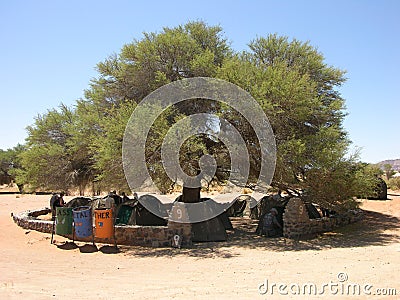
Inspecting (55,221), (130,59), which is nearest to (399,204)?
(130,59)

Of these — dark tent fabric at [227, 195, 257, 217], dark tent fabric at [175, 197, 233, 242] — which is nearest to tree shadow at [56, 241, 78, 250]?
dark tent fabric at [175, 197, 233, 242]

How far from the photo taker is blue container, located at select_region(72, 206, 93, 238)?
40.4 feet

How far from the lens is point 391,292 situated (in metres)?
6.89

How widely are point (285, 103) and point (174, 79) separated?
→ 15.3ft

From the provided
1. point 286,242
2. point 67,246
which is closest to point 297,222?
point 286,242

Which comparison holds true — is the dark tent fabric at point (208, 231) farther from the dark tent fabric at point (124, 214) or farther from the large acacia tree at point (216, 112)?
the dark tent fabric at point (124, 214)

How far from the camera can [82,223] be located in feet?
40.4

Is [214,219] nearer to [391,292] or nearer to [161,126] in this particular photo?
[161,126]

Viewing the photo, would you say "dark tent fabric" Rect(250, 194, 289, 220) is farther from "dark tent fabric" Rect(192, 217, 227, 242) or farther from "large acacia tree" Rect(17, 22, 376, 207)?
"dark tent fabric" Rect(192, 217, 227, 242)

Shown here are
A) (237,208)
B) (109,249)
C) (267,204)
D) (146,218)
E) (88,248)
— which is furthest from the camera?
(237,208)

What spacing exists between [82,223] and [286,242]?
7.00 meters

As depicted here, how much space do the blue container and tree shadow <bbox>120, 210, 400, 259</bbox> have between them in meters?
1.24

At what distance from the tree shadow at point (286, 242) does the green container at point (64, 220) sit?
6.38 ft

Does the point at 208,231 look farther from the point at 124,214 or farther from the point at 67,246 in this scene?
the point at 67,246
